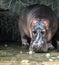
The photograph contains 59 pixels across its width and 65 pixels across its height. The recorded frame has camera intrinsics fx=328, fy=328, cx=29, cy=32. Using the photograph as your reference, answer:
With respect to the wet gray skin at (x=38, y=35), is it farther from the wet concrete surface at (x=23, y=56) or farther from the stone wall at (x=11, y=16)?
the stone wall at (x=11, y=16)

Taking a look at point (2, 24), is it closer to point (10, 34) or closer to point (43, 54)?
point (10, 34)

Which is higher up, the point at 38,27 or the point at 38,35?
the point at 38,27

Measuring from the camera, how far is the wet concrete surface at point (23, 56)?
4.30m

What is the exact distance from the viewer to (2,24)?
605cm

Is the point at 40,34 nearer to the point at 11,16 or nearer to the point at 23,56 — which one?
the point at 23,56

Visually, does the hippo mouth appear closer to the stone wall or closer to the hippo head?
the hippo head

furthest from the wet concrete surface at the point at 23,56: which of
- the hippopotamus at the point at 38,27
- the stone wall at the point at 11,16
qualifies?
the stone wall at the point at 11,16

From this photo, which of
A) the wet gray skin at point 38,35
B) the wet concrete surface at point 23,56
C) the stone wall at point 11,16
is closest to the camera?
the wet concrete surface at point 23,56

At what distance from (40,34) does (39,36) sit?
0.11 ft

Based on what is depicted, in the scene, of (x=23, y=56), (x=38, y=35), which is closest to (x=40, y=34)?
(x=38, y=35)

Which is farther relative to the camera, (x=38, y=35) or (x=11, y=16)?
(x=11, y=16)

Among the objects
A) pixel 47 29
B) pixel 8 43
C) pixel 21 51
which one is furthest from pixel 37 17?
pixel 8 43

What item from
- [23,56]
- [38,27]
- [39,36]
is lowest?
[23,56]

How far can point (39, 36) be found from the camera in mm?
4578
